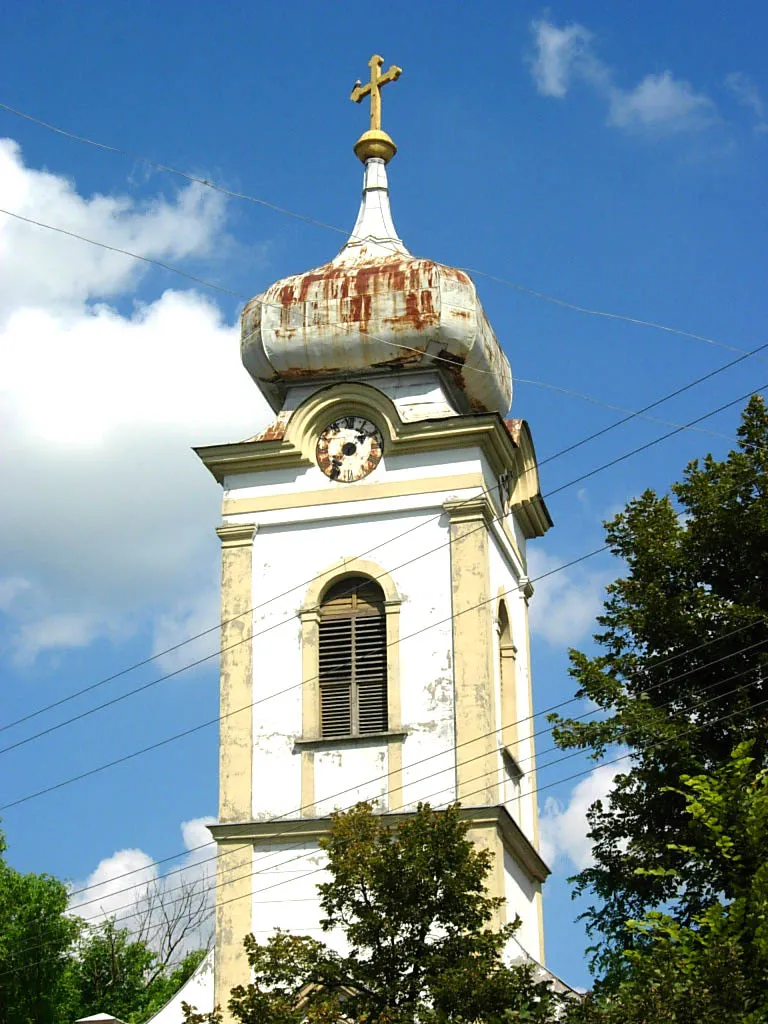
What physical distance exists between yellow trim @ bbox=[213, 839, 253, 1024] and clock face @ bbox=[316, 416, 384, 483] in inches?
207

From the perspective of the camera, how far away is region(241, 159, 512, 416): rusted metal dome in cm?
2895

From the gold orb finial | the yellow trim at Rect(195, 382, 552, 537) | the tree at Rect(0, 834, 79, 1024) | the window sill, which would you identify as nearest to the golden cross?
the gold orb finial

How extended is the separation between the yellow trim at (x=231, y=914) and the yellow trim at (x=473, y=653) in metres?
2.91

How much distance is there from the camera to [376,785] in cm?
2656

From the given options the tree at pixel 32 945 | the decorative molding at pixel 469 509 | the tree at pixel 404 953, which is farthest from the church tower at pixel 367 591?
the tree at pixel 32 945

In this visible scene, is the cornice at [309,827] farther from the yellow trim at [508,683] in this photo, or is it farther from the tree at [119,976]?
the tree at [119,976]

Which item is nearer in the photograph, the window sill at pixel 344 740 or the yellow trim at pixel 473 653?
the yellow trim at pixel 473 653

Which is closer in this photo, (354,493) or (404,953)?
(404,953)

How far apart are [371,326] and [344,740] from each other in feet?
19.0

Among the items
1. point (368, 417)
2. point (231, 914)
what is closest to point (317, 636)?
point (368, 417)

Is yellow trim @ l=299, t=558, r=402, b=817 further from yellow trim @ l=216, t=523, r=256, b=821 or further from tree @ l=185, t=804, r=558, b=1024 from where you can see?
tree @ l=185, t=804, r=558, b=1024

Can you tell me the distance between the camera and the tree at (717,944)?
19047mm

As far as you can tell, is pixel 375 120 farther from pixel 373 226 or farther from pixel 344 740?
pixel 344 740

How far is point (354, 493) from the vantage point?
2845 centimetres
